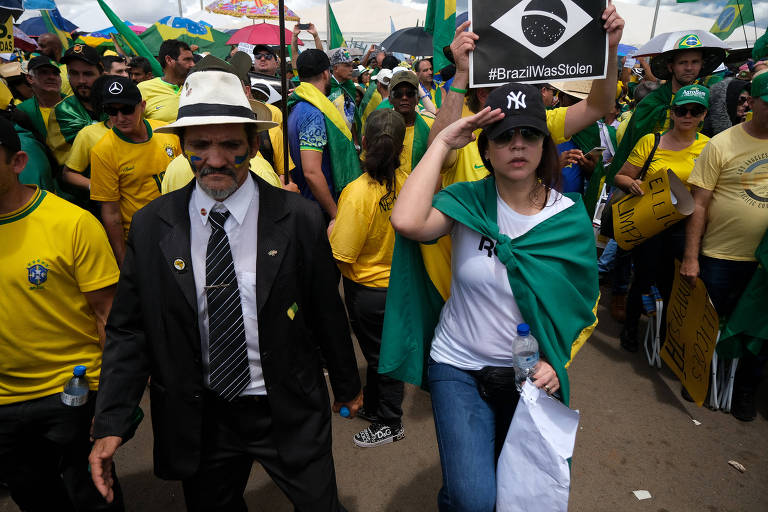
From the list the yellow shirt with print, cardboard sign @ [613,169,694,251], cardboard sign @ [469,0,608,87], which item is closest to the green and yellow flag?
cardboard sign @ [613,169,694,251]

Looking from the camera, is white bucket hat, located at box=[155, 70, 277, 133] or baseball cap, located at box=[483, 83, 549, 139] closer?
white bucket hat, located at box=[155, 70, 277, 133]

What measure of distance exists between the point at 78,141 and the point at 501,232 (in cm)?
355

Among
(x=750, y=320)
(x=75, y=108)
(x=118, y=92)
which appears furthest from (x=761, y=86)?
(x=75, y=108)

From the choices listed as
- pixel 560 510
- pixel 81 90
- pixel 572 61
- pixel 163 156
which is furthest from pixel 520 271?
pixel 81 90

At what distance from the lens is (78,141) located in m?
4.04

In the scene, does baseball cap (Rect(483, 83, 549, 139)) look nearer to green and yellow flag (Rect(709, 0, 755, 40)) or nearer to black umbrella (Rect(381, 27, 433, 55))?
green and yellow flag (Rect(709, 0, 755, 40))

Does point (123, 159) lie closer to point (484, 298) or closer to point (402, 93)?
point (402, 93)

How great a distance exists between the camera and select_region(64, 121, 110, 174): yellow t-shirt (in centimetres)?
401

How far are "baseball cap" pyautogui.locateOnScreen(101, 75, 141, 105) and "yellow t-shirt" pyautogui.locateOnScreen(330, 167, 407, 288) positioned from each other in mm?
1637

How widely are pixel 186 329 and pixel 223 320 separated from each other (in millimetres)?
138

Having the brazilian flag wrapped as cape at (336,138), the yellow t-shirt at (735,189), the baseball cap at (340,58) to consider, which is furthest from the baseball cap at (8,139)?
the baseball cap at (340,58)

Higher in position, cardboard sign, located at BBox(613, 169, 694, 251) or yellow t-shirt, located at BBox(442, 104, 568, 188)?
yellow t-shirt, located at BBox(442, 104, 568, 188)

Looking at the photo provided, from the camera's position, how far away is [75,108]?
462cm

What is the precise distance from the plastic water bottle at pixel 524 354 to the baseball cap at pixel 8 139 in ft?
7.21
